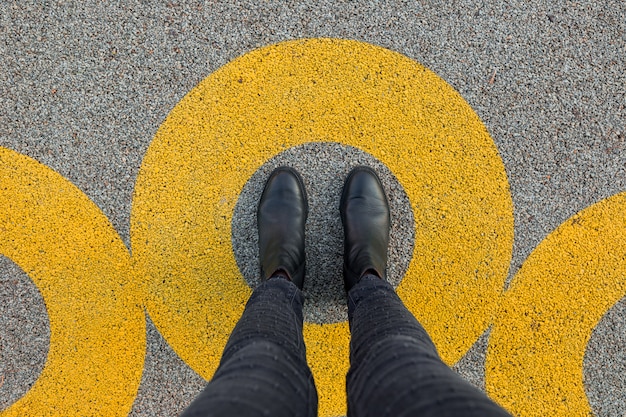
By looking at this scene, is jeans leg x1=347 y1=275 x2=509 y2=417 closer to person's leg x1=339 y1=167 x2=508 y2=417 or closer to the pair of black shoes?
person's leg x1=339 y1=167 x2=508 y2=417

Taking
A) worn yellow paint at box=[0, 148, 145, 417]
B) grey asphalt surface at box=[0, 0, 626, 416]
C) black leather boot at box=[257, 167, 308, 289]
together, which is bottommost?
worn yellow paint at box=[0, 148, 145, 417]

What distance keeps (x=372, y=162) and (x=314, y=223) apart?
1.08 feet

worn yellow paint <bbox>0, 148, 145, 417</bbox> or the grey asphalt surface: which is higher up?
the grey asphalt surface

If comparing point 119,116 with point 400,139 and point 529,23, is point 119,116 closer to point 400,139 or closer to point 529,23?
point 400,139

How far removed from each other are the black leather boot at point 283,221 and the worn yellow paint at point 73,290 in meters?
0.54

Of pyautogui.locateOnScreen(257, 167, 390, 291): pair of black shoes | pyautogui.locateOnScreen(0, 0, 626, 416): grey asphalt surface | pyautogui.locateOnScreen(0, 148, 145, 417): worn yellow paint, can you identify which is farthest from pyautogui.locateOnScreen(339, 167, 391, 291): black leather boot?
pyautogui.locateOnScreen(0, 148, 145, 417): worn yellow paint

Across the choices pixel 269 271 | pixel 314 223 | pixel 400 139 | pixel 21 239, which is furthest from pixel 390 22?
pixel 21 239

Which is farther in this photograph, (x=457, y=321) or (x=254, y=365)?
(x=457, y=321)

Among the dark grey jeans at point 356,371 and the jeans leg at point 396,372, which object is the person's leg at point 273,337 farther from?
the jeans leg at point 396,372

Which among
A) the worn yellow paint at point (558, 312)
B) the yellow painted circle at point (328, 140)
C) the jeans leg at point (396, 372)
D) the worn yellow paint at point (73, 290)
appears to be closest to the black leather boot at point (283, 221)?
the yellow painted circle at point (328, 140)

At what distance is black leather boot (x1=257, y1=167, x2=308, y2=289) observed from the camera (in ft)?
4.97

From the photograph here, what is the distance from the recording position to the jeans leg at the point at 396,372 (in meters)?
0.86

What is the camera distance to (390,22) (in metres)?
1.59

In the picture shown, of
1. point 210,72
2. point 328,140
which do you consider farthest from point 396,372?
point 210,72
